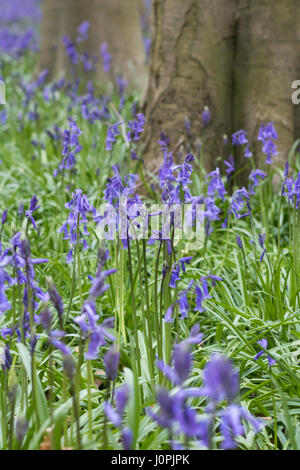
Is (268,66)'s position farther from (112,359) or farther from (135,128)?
(112,359)

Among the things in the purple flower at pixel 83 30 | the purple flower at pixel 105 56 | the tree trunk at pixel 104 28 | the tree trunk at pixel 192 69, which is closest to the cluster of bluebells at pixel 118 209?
the tree trunk at pixel 192 69

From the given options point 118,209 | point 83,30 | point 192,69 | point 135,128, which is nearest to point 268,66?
point 192,69

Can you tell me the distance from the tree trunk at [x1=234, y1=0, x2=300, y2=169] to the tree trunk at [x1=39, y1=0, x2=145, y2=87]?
3013 millimetres

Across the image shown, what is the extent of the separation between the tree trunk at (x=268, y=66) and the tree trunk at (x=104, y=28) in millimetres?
3013

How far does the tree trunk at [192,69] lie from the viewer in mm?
4066

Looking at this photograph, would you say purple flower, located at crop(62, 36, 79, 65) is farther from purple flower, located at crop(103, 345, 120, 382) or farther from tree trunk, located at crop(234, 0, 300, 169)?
purple flower, located at crop(103, 345, 120, 382)

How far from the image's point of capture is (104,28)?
7.03 metres

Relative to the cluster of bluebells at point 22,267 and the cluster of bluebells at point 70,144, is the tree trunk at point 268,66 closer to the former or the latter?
the cluster of bluebells at point 70,144

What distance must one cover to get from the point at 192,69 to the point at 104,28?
335 centimetres

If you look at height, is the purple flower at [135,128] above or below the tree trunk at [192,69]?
below

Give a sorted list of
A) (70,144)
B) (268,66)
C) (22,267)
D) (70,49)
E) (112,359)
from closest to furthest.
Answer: (112,359) < (22,267) < (70,144) < (268,66) < (70,49)

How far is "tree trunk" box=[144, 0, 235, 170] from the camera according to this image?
4.07 m
